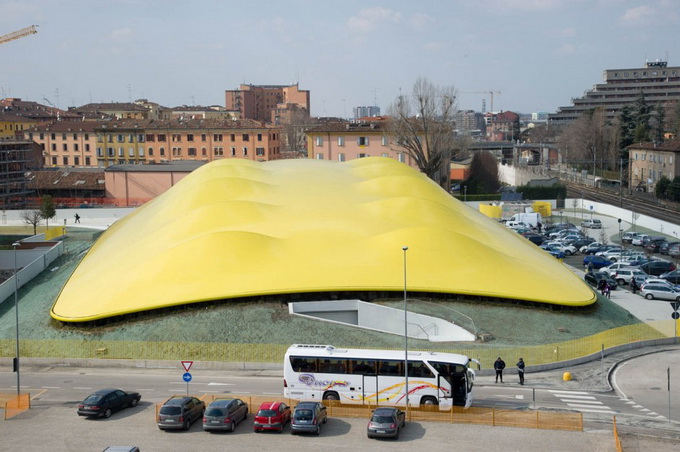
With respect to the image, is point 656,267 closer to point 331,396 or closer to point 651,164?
point 331,396

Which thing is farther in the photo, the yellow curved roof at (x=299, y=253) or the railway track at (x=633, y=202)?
the railway track at (x=633, y=202)

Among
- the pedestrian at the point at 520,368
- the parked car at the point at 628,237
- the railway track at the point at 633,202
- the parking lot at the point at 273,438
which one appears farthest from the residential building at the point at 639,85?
the parking lot at the point at 273,438

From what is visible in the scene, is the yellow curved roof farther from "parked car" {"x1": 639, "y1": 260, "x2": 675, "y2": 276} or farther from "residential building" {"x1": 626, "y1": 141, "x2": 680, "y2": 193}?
"residential building" {"x1": 626, "y1": 141, "x2": 680, "y2": 193}

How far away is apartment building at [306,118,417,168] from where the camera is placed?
102812 millimetres

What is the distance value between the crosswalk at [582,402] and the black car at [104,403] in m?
16.6

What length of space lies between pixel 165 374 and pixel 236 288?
5872 millimetres

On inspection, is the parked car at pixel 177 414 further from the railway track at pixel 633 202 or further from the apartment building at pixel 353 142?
the apartment building at pixel 353 142

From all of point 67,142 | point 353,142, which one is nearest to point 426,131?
point 353,142

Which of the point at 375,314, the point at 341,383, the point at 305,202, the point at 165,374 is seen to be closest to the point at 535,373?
the point at 375,314

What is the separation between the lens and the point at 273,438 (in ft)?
87.4

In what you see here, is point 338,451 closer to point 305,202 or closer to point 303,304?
point 303,304

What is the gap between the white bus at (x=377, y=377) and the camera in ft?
97.0

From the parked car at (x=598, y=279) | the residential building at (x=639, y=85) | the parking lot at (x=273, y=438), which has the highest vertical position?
the residential building at (x=639, y=85)

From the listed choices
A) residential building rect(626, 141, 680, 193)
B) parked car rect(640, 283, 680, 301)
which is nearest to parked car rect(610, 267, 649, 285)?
parked car rect(640, 283, 680, 301)
